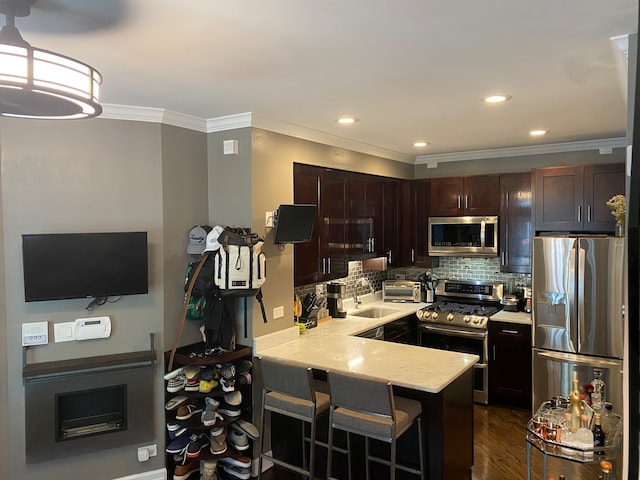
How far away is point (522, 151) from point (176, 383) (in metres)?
4.03

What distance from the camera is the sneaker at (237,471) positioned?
130 inches

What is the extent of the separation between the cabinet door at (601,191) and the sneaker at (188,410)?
Result: 373 centimetres

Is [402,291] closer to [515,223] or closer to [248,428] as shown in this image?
[515,223]

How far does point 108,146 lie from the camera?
306 cm

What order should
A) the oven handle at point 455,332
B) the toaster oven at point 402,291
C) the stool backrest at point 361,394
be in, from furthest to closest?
the toaster oven at point 402,291 → the oven handle at point 455,332 → the stool backrest at point 361,394

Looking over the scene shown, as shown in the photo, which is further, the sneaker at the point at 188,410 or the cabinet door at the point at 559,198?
the cabinet door at the point at 559,198

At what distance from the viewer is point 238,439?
10.8ft

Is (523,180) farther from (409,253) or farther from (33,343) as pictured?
(33,343)

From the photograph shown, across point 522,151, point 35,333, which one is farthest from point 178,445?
point 522,151

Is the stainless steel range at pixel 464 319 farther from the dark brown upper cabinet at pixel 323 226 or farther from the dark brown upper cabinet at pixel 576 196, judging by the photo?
the dark brown upper cabinet at pixel 323 226

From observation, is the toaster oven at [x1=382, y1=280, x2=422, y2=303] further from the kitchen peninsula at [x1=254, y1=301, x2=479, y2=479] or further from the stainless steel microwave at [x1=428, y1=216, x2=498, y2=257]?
the kitchen peninsula at [x1=254, y1=301, x2=479, y2=479]

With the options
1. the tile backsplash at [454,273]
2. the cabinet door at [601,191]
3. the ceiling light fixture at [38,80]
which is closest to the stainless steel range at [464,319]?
the tile backsplash at [454,273]

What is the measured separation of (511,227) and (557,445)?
294 centimetres

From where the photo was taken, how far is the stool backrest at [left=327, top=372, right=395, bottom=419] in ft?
8.36
